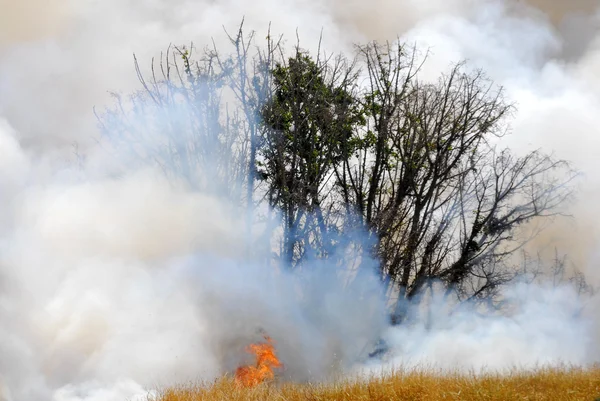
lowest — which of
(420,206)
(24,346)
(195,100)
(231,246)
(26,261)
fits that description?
(24,346)

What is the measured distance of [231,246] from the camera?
2156 centimetres

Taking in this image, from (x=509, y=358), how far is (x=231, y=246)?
29.0ft

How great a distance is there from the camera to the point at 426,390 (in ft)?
40.7

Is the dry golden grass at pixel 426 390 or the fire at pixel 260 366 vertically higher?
the fire at pixel 260 366

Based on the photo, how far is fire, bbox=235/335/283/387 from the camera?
15.7 meters

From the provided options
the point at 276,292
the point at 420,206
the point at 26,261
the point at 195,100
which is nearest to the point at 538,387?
the point at 276,292

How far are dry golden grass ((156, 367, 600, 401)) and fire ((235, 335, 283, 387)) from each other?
139 centimetres

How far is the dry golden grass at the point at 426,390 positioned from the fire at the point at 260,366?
1394 millimetres

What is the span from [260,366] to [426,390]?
508 cm

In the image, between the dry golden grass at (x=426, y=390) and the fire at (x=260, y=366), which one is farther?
the fire at (x=260, y=366)

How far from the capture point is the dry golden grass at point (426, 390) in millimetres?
12062

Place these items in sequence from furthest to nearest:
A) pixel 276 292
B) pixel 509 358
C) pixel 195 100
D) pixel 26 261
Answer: pixel 195 100 < pixel 276 292 < pixel 509 358 < pixel 26 261

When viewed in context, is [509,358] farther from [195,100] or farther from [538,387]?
[195,100]

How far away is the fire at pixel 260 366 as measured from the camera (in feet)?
51.6
